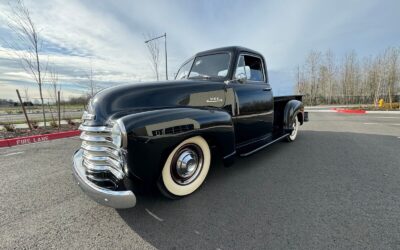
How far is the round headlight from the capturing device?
1.90 m

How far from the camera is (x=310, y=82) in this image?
123 feet

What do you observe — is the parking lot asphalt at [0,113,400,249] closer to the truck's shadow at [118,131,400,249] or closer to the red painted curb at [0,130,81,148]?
the truck's shadow at [118,131,400,249]

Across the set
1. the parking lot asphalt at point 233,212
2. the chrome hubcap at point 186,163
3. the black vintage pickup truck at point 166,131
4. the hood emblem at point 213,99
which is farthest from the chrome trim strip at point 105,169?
the hood emblem at point 213,99

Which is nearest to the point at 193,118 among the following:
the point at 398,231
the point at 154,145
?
the point at 154,145

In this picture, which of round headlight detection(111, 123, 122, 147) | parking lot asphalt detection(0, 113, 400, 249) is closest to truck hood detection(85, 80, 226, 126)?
round headlight detection(111, 123, 122, 147)

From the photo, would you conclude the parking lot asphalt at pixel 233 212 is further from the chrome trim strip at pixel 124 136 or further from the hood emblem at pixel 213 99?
the hood emblem at pixel 213 99

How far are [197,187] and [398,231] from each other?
6.92 feet

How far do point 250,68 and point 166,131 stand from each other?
2505mm

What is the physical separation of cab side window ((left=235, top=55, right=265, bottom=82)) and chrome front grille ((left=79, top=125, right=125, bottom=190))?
2.18 meters

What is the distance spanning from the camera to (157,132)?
2045mm

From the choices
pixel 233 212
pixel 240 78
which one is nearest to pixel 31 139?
pixel 240 78

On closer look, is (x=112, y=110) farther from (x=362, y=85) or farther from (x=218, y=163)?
(x=362, y=85)

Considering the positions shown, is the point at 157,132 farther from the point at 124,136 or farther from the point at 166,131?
the point at 124,136

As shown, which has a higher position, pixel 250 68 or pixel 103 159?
pixel 250 68
